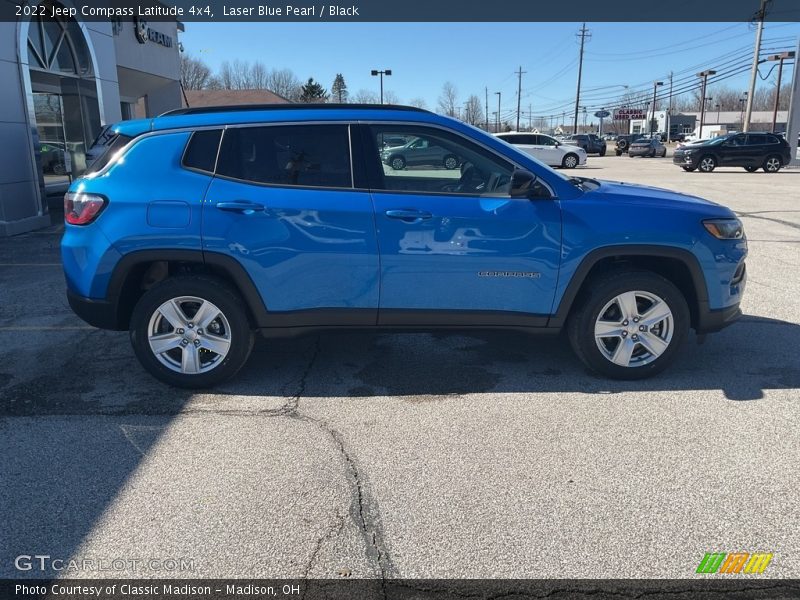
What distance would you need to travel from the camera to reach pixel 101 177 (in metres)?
4.19

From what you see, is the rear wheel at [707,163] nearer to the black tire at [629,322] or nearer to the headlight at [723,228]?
the headlight at [723,228]

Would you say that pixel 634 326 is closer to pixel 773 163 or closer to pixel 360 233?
pixel 360 233

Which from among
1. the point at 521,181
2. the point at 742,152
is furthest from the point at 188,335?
the point at 742,152

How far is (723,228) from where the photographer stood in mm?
4344

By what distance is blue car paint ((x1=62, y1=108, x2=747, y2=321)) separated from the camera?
4.11m

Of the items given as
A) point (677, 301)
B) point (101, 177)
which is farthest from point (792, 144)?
point (101, 177)

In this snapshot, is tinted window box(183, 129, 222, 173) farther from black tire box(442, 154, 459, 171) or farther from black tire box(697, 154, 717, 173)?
black tire box(697, 154, 717, 173)

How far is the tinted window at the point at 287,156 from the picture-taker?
13.8 ft

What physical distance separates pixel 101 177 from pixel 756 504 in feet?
14.1

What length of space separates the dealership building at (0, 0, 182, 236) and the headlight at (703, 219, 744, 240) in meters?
11.0

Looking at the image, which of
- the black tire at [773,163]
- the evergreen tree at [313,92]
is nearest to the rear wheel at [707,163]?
the black tire at [773,163]

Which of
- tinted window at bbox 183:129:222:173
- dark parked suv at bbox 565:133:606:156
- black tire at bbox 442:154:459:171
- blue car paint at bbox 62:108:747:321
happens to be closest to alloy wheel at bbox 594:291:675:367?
blue car paint at bbox 62:108:747:321

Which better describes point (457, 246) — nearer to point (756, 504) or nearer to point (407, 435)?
point (407, 435)

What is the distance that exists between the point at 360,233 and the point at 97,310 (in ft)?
6.25
